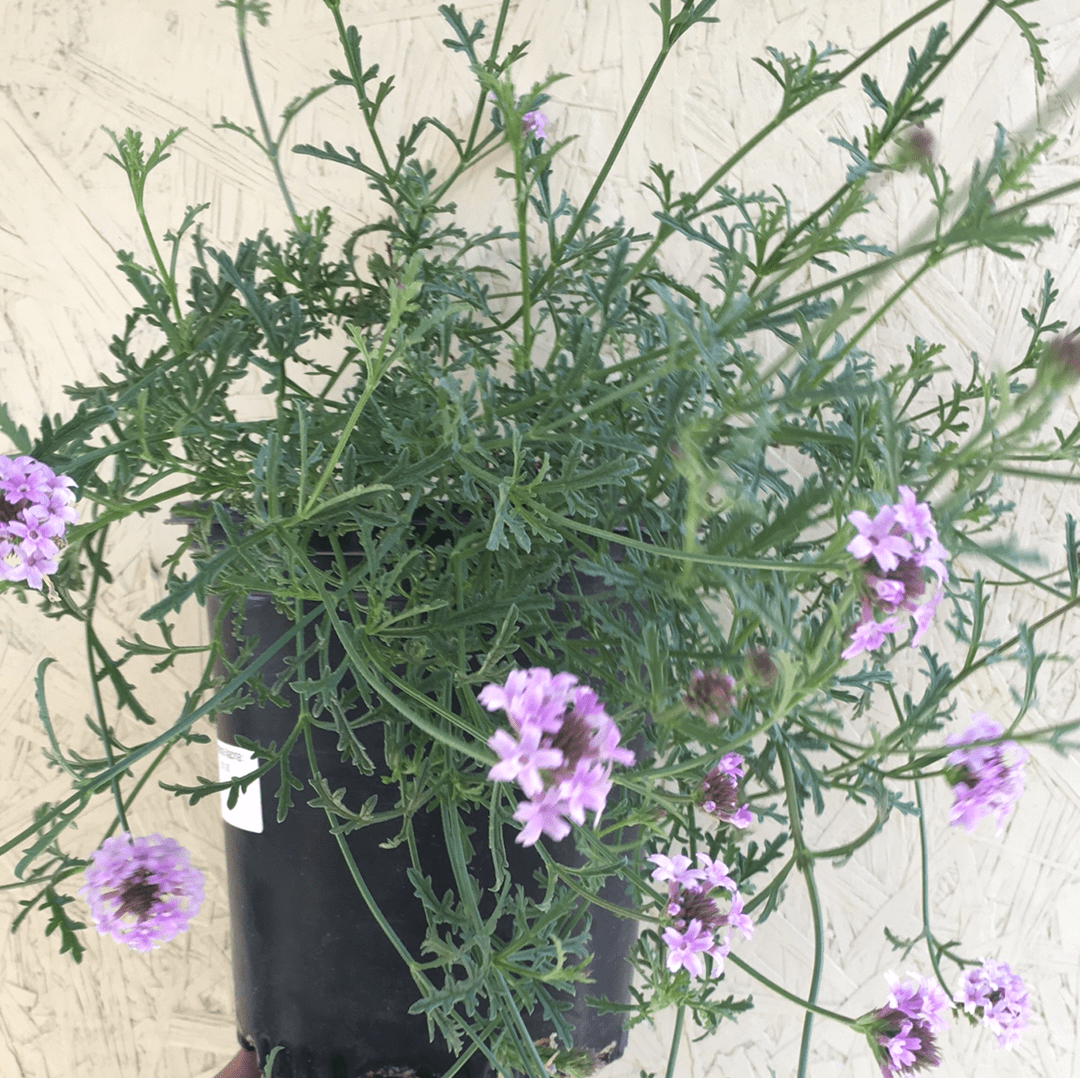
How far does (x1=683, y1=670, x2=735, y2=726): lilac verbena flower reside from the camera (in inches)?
19.8

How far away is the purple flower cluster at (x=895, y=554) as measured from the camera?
1.38 feet

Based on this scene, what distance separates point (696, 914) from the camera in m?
0.61

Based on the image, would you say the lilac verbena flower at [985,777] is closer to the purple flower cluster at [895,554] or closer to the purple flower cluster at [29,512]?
the purple flower cluster at [895,554]

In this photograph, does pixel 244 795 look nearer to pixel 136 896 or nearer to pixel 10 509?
pixel 136 896

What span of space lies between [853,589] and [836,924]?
0.66 meters

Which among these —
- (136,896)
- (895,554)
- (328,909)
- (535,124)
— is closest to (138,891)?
(136,896)

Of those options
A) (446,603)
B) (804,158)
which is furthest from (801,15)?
(446,603)

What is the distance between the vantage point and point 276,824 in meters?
0.69

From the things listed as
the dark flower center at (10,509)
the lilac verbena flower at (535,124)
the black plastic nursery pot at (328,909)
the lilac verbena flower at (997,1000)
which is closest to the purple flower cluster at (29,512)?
the dark flower center at (10,509)

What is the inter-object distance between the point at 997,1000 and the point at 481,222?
2.48 ft

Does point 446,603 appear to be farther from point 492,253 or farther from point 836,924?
point 836,924

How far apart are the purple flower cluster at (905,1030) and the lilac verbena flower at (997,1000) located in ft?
0.29

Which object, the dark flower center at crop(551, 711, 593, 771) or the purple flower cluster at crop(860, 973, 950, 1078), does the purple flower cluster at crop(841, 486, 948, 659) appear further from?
the purple flower cluster at crop(860, 973, 950, 1078)

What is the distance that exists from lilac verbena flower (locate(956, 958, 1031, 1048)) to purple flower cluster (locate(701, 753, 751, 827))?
0.20 m
